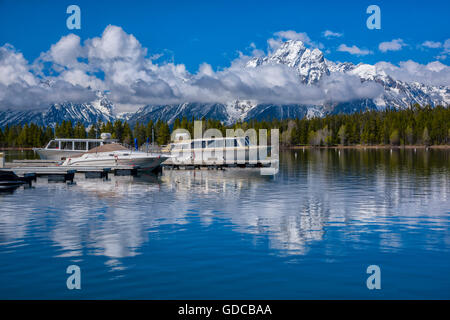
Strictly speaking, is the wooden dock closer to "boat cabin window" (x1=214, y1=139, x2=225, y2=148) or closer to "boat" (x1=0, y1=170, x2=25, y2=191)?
"boat" (x1=0, y1=170, x2=25, y2=191)

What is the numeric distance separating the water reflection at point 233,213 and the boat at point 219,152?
27.1 metres

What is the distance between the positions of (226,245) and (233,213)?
26.2 ft

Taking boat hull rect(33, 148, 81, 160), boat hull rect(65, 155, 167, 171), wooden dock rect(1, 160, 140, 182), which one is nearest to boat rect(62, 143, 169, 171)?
boat hull rect(65, 155, 167, 171)

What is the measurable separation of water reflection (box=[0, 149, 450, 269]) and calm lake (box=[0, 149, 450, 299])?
0.28ft

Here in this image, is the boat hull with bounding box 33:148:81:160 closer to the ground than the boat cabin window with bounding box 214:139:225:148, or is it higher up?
closer to the ground

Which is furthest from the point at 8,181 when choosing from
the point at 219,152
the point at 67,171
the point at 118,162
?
the point at 219,152

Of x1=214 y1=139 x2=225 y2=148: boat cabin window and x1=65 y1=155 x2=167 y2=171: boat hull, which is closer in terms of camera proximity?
x1=65 y1=155 x2=167 y2=171: boat hull

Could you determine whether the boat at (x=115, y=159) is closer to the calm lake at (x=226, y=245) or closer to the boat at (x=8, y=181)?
the boat at (x=8, y=181)

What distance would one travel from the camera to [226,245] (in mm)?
18750

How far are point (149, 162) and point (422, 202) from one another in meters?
35.3

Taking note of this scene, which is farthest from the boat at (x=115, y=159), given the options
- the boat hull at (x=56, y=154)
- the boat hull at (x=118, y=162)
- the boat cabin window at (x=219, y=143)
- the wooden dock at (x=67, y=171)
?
the boat cabin window at (x=219, y=143)

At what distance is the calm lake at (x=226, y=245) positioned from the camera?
1376 cm

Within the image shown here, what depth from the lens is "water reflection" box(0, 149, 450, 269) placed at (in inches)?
762
